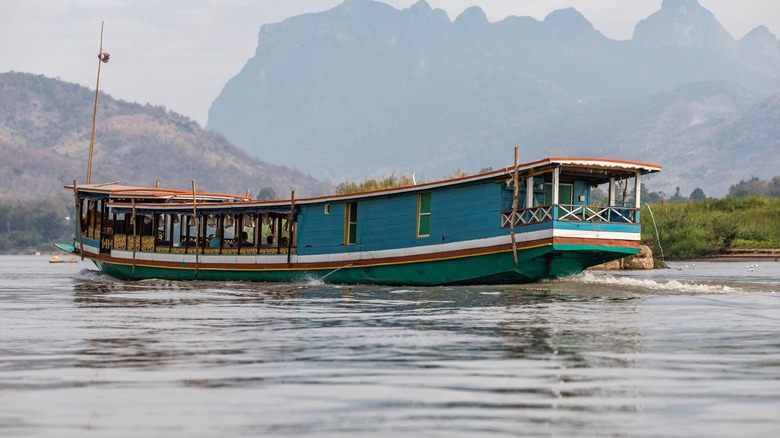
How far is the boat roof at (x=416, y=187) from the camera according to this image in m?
27.4

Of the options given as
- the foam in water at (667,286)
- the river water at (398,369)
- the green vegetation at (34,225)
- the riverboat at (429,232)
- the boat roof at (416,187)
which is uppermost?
the green vegetation at (34,225)

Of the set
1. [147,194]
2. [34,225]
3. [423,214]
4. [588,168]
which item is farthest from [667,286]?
[34,225]

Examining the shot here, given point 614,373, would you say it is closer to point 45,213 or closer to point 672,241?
point 672,241

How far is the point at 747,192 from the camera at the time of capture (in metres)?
127

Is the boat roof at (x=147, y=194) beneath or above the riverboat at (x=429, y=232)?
above

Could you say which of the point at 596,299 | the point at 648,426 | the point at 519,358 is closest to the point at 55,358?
the point at 519,358

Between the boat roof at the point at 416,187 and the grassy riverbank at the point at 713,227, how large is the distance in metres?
26.7

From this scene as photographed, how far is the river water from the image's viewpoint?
9336 millimetres

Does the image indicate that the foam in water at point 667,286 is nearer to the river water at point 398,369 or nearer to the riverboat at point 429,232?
the riverboat at point 429,232

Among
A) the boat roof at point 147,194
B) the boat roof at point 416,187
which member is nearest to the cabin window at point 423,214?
the boat roof at point 416,187

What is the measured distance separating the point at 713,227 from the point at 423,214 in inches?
1306

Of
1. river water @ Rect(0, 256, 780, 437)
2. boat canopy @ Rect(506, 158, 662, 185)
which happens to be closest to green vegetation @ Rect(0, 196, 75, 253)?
boat canopy @ Rect(506, 158, 662, 185)

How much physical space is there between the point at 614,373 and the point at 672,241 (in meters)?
48.5

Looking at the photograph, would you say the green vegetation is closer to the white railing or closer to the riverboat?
the riverboat
